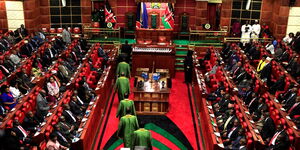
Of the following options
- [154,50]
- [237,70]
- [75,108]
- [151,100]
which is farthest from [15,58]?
[237,70]

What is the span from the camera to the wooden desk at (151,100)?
12141 mm

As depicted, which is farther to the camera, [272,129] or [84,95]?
[84,95]

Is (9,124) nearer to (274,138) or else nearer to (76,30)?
(274,138)

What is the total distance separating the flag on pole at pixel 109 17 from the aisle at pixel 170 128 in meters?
6.96

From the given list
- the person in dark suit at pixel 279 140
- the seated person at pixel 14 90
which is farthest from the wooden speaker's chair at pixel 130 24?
the person in dark suit at pixel 279 140

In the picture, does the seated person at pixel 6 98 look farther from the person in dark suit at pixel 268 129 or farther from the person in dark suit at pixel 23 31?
the person in dark suit at pixel 23 31

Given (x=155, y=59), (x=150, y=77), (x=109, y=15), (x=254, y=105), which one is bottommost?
(x=254, y=105)

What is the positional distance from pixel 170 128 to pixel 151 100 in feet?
4.39

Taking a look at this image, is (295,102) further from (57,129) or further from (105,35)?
(105,35)

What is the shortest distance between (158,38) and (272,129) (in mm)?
9098

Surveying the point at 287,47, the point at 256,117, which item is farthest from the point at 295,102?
the point at 287,47

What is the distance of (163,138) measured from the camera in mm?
10719

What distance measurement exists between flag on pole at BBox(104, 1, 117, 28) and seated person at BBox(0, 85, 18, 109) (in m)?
9.33

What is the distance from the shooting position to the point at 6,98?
10.5 metres
